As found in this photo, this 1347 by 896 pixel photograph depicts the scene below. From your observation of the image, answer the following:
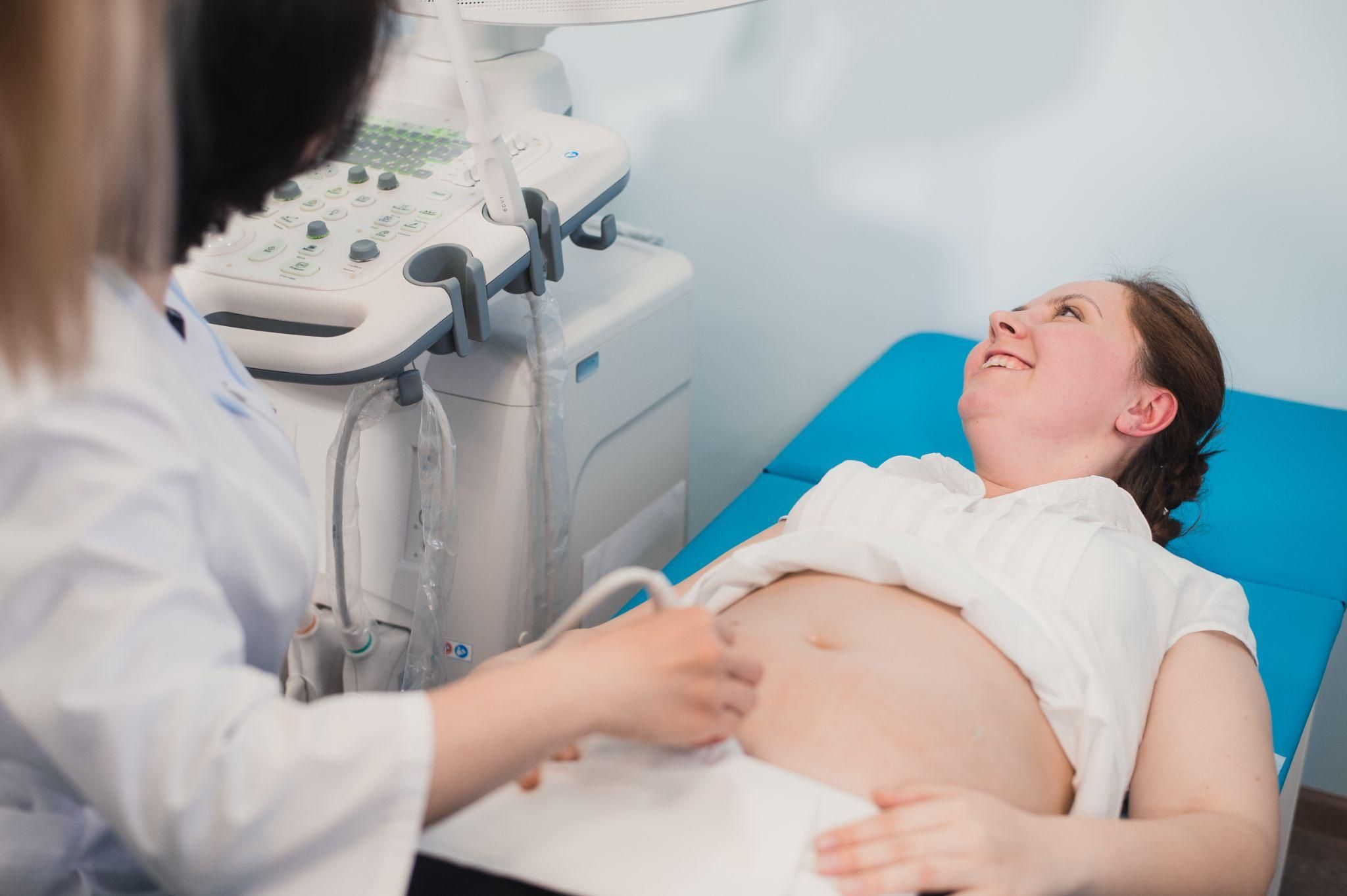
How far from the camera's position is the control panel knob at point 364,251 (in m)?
1.35

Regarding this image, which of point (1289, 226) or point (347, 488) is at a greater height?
point (1289, 226)

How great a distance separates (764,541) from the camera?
4.29ft

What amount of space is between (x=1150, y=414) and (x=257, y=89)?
113cm

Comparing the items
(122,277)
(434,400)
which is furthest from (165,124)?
(434,400)

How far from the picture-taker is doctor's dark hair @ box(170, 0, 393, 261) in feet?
2.24

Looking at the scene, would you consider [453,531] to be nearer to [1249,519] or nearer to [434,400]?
[434,400]

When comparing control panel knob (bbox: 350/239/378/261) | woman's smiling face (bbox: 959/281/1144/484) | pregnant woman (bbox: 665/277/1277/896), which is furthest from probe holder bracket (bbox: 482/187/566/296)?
woman's smiling face (bbox: 959/281/1144/484)

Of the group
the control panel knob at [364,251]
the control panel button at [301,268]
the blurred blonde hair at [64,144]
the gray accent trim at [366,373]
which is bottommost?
the gray accent trim at [366,373]

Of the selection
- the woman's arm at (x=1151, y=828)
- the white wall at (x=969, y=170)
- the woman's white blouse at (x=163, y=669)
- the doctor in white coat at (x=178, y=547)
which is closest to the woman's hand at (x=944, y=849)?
the woman's arm at (x=1151, y=828)

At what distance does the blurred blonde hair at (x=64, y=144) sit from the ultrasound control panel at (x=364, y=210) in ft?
2.15

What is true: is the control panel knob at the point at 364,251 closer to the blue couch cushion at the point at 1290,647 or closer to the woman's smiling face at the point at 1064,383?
the woman's smiling face at the point at 1064,383

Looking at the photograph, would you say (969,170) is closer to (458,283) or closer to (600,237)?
(600,237)

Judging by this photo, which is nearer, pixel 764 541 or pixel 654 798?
pixel 654 798

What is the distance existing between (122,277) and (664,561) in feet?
4.46
